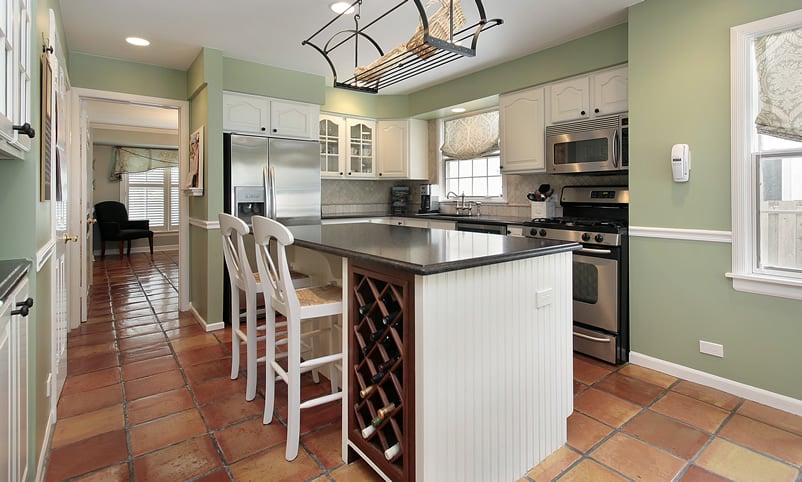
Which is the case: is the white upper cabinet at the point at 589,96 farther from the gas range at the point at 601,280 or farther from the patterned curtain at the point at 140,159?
the patterned curtain at the point at 140,159

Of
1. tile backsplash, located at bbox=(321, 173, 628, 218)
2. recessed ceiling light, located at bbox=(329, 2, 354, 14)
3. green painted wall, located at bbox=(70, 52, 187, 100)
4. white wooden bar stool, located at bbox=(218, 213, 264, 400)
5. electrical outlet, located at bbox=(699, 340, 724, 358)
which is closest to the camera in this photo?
white wooden bar stool, located at bbox=(218, 213, 264, 400)

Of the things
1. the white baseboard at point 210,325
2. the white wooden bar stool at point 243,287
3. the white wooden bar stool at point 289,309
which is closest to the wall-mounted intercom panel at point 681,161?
the white wooden bar stool at point 289,309

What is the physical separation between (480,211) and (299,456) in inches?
142

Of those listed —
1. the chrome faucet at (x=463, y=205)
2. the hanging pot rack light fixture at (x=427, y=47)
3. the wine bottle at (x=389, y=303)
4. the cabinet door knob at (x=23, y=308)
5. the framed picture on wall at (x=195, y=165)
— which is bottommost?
the wine bottle at (x=389, y=303)

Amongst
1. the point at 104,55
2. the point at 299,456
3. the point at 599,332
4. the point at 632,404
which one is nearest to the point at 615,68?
the point at 599,332

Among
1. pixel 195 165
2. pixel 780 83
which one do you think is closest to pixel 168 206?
pixel 195 165

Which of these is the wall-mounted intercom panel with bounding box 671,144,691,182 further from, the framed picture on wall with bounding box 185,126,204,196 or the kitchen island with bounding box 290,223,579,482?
the framed picture on wall with bounding box 185,126,204,196

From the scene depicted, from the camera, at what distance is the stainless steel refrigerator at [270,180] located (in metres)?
4.04

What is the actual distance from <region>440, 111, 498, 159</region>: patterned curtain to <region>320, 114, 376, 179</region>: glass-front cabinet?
91 centimetres

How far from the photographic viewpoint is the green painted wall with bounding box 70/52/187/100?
3977mm

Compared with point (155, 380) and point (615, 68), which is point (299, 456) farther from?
point (615, 68)

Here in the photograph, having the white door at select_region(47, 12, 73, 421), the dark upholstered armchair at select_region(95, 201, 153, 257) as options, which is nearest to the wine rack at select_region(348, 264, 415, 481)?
the white door at select_region(47, 12, 73, 421)

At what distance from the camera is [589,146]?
346 cm

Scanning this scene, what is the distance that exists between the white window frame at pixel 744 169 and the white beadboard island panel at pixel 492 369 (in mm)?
1211
